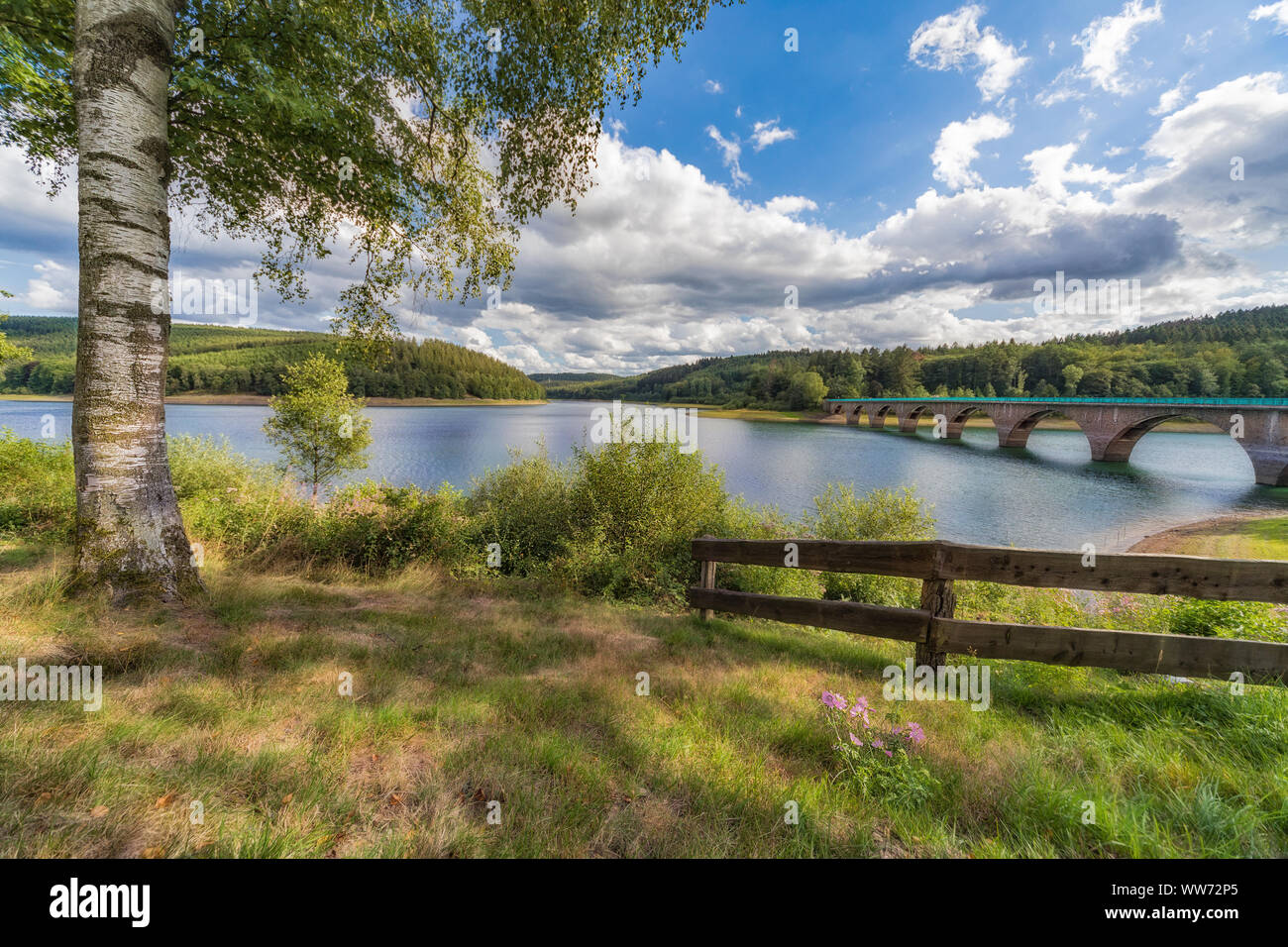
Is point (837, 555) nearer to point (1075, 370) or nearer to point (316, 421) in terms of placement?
point (316, 421)

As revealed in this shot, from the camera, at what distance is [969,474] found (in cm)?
3631

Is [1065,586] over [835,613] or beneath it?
over

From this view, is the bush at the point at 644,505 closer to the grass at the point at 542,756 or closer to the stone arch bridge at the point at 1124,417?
the grass at the point at 542,756

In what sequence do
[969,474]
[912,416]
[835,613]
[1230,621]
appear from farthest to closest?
[912,416], [969,474], [1230,621], [835,613]

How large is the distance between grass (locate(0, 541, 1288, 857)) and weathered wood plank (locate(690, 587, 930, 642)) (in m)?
0.64

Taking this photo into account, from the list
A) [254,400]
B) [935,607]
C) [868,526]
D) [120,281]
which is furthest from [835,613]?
[254,400]

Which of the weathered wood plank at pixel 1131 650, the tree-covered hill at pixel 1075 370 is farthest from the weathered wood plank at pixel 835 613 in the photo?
the tree-covered hill at pixel 1075 370

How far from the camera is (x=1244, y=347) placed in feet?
274

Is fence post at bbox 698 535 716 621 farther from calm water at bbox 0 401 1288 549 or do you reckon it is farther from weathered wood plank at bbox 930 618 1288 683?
calm water at bbox 0 401 1288 549

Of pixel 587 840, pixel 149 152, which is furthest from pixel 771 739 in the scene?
pixel 149 152

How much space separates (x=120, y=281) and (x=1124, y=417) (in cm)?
6469

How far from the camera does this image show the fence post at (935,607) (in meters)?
4.16

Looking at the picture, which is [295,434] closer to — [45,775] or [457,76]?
[457,76]

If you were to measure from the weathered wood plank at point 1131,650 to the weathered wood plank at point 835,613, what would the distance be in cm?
41
